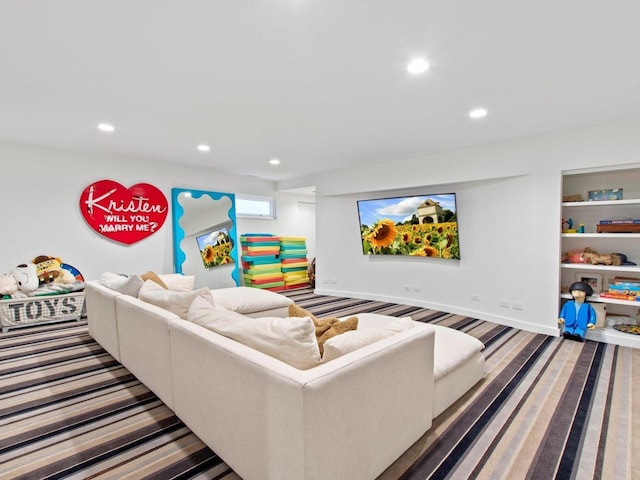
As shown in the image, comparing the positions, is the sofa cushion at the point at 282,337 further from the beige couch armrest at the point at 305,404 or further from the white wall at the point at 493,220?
the white wall at the point at 493,220

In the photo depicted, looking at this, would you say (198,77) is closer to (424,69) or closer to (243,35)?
(243,35)

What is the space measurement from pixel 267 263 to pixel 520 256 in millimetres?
4284

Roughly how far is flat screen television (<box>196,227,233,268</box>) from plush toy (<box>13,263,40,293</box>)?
221 cm

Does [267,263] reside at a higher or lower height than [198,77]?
lower

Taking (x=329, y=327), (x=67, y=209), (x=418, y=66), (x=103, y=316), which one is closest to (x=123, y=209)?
(x=67, y=209)

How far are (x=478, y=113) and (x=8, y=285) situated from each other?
5492 mm

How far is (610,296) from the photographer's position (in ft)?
11.7

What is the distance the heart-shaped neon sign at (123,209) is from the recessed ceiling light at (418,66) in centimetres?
441

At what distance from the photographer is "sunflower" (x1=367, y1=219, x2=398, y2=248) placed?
17.7 feet

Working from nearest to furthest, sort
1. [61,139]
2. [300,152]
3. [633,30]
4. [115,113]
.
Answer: [633,30] → [115,113] → [61,139] → [300,152]

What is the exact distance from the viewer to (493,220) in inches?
172

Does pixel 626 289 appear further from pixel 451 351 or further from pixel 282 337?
pixel 282 337

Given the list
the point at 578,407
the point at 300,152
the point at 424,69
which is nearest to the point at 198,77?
the point at 424,69

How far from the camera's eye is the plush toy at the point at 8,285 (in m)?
3.85
